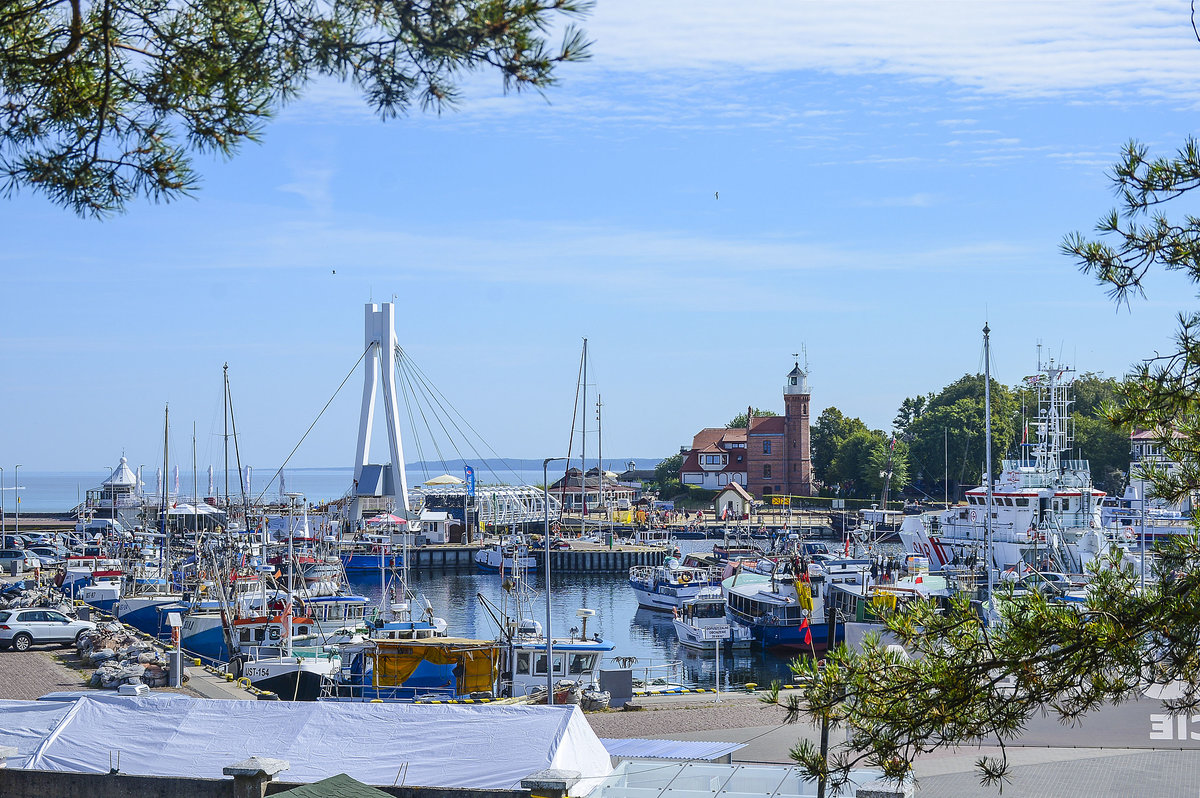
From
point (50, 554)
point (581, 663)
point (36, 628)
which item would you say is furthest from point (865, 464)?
point (36, 628)

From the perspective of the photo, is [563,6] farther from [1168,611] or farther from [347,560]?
[347,560]


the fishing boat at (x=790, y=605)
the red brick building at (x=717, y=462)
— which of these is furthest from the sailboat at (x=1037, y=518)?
the red brick building at (x=717, y=462)

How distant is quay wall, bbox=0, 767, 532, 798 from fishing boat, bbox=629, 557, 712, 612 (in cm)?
3833

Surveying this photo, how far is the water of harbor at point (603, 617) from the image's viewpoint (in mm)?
38438

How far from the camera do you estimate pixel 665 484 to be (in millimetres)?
120000

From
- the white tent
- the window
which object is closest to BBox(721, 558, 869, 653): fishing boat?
the window

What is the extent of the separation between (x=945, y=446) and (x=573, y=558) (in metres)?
41.9

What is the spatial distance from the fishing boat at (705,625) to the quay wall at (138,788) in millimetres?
30512

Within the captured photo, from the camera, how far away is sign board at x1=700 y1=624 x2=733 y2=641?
41094 millimetres

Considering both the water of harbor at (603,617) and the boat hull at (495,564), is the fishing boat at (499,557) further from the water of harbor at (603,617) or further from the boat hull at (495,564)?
the water of harbor at (603,617)

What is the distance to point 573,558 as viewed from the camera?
234 feet

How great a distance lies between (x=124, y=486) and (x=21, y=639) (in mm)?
59121

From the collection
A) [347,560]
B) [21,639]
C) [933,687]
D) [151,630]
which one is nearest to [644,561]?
[347,560]

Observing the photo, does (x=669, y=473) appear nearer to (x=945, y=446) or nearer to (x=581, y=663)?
(x=945, y=446)
